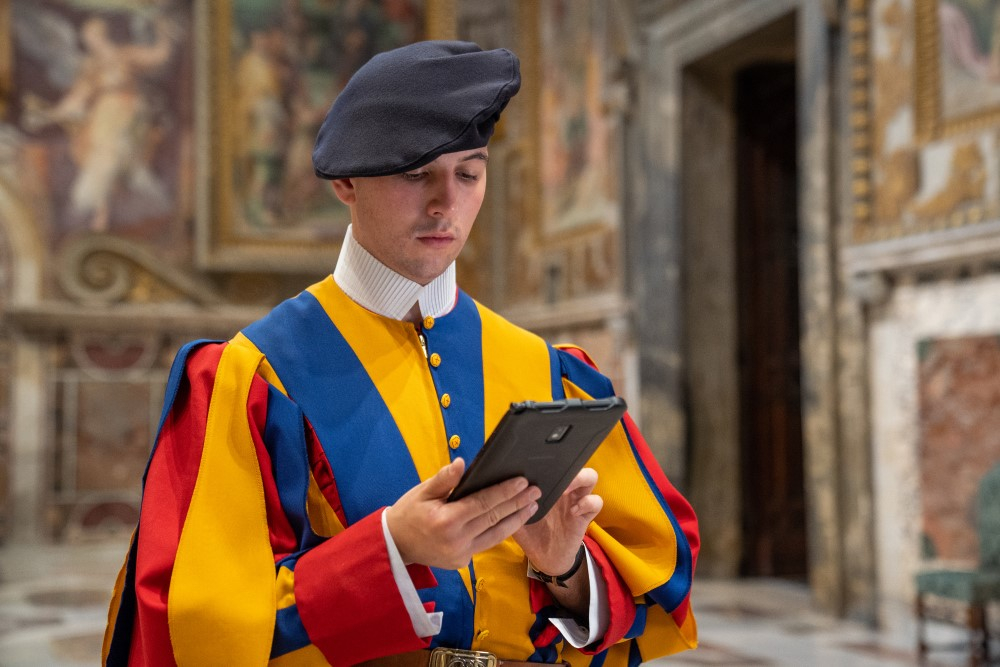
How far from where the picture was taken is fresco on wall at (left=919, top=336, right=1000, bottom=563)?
6492mm

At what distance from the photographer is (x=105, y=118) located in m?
11.5

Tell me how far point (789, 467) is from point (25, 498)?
7.34 meters

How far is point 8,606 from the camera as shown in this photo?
7.55 m

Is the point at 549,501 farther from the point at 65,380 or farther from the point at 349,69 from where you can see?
the point at 349,69

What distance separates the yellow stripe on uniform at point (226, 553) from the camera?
4.61 feet

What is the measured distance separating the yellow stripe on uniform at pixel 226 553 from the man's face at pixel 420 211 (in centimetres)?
28

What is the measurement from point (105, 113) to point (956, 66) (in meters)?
8.46

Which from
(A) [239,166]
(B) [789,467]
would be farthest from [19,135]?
(B) [789,467]

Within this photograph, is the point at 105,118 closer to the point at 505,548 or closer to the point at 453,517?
the point at 505,548

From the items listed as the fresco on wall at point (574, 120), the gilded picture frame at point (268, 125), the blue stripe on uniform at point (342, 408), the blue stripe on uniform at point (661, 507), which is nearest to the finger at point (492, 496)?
the blue stripe on uniform at point (342, 408)

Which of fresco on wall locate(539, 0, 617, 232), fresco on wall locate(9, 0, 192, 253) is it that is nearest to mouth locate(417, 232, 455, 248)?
fresco on wall locate(539, 0, 617, 232)

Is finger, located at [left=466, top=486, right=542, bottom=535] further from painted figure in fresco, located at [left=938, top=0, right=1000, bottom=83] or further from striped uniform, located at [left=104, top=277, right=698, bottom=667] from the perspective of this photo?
painted figure in fresco, located at [left=938, top=0, right=1000, bottom=83]

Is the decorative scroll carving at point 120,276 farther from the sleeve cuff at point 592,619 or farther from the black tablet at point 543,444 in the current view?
the black tablet at point 543,444

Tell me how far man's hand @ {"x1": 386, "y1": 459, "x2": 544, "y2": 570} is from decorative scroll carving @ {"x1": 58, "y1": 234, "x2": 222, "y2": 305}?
10744mm
